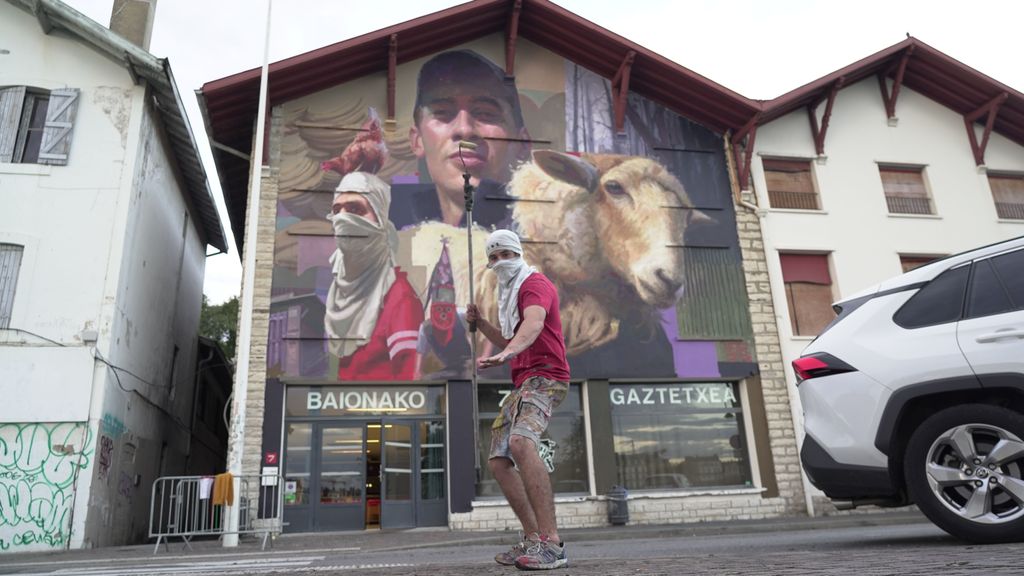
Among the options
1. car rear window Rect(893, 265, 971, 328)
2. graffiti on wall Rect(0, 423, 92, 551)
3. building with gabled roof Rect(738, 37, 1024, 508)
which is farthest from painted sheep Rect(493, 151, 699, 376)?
car rear window Rect(893, 265, 971, 328)

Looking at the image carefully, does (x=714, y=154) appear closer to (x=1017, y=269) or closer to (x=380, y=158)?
(x=380, y=158)

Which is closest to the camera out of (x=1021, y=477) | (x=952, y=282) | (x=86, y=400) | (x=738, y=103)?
(x=1021, y=477)

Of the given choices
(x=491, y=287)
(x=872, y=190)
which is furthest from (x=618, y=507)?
(x=872, y=190)

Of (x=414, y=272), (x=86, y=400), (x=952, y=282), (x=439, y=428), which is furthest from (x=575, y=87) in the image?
(x=952, y=282)

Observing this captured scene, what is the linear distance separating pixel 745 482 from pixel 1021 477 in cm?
1206

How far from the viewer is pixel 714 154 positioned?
17.7 m

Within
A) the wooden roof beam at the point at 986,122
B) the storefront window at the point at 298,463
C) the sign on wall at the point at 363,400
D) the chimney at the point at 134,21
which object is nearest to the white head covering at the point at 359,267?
the sign on wall at the point at 363,400

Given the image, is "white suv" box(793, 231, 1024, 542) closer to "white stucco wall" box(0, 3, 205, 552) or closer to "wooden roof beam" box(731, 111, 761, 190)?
"white stucco wall" box(0, 3, 205, 552)

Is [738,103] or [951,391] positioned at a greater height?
[738,103]

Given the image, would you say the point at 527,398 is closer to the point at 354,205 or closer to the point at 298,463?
the point at 298,463

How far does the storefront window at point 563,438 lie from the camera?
1473 cm

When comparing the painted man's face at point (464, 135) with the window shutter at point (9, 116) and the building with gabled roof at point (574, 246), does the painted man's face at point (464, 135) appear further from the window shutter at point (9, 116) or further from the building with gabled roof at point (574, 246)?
the window shutter at point (9, 116)

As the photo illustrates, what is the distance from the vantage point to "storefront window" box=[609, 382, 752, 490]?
49.6ft

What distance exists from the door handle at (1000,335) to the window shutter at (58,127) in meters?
14.2
